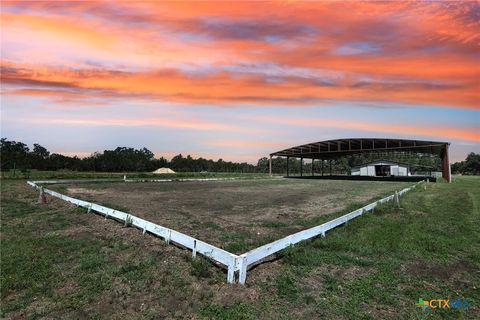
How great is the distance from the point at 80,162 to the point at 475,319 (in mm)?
108518

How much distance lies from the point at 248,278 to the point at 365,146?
43.9 metres

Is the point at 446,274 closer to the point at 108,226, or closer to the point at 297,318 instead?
the point at 297,318

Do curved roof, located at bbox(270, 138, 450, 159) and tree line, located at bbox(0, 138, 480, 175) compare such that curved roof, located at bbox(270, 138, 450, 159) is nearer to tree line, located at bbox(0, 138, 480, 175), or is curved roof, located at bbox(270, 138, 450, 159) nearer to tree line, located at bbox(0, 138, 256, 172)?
tree line, located at bbox(0, 138, 480, 175)

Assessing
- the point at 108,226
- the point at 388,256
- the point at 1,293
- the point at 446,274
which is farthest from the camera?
the point at 108,226

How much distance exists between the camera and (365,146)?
4466cm

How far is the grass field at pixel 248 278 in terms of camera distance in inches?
173

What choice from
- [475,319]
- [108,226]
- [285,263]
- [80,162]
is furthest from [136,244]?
[80,162]

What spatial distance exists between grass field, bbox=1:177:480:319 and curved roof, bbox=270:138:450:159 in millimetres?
33914

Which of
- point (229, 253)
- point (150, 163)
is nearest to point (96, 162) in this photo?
point (150, 163)

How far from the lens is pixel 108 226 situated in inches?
383

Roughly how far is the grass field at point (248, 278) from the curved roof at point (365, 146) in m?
33.9

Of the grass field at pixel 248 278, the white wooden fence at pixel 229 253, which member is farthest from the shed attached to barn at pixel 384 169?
the grass field at pixel 248 278

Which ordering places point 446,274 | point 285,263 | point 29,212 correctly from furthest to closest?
point 29,212
point 285,263
point 446,274

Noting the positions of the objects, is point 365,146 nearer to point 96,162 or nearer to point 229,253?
point 229,253
